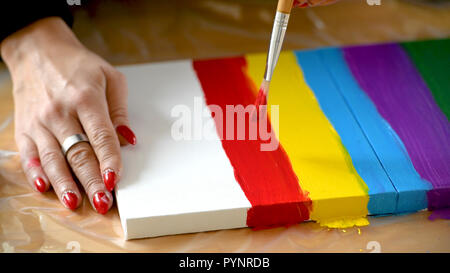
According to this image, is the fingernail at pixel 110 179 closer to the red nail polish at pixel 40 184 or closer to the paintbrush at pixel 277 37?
the red nail polish at pixel 40 184

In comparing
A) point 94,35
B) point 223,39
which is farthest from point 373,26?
point 94,35

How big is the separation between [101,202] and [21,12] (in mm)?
476

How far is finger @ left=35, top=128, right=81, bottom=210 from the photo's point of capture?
1.05m

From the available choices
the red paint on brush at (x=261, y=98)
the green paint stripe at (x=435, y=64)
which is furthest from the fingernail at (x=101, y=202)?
the green paint stripe at (x=435, y=64)

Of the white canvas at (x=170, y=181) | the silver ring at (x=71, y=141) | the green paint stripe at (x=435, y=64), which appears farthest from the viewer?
the green paint stripe at (x=435, y=64)

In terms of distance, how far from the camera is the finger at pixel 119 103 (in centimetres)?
114

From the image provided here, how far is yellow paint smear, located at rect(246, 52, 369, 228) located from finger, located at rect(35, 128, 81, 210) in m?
0.36

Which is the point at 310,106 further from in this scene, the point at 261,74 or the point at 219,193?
the point at 219,193

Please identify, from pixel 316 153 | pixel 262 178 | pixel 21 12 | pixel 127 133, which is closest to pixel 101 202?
pixel 127 133

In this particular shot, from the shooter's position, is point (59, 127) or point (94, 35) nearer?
point (59, 127)

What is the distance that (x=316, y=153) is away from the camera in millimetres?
1106

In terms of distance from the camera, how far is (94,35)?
1.54 m

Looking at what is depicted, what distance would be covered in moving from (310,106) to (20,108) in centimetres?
54

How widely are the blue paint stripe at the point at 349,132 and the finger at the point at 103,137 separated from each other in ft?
1.29
